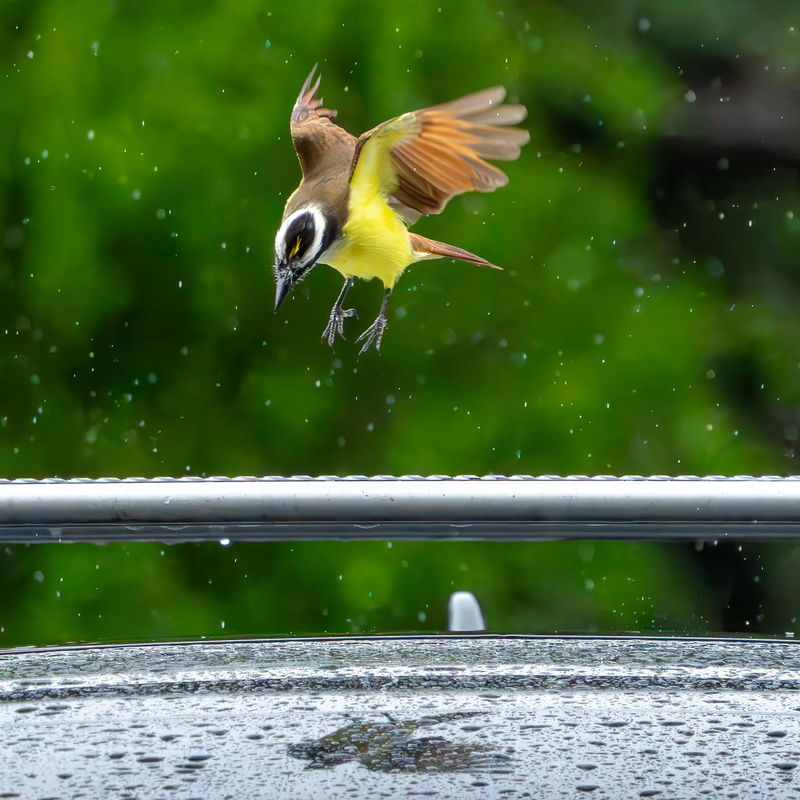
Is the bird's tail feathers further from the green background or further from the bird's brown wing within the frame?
the green background

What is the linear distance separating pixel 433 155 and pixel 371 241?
0.20m

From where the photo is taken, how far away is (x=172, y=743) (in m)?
0.78

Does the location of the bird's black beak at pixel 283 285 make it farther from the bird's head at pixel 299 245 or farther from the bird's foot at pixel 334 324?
the bird's foot at pixel 334 324

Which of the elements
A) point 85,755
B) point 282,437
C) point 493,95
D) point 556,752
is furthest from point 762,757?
point 282,437

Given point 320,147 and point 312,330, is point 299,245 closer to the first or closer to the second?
point 320,147

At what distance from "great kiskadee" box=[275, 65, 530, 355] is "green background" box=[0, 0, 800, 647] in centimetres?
145

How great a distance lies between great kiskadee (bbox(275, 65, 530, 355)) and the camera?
2.06 meters

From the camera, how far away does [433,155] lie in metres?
2.21

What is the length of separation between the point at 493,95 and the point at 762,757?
1147 millimetres

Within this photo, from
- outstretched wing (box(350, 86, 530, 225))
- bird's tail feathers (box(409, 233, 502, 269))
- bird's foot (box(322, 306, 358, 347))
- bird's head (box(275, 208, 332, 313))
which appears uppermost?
outstretched wing (box(350, 86, 530, 225))

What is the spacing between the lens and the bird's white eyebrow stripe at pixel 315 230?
2.07m

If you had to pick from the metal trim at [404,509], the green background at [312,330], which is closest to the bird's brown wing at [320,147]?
the green background at [312,330]

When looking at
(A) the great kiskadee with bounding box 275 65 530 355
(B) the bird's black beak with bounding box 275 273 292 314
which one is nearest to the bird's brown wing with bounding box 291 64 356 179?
(A) the great kiskadee with bounding box 275 65 530 355

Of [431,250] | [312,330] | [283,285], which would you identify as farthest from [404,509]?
[312,330]
